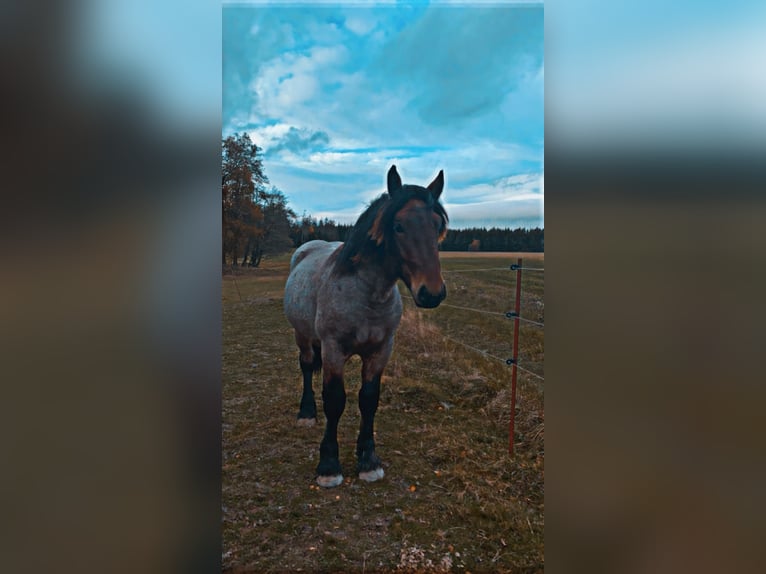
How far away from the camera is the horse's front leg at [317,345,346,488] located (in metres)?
2.45

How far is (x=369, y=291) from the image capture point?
7.73 feet

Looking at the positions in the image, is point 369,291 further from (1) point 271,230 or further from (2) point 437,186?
(1) point 271,230

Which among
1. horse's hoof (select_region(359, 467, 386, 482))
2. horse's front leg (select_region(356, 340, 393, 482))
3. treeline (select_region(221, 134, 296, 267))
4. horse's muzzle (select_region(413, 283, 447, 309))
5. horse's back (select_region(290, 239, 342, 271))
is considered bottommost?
horse's hoof (select_region(359, 467, 386, 482))

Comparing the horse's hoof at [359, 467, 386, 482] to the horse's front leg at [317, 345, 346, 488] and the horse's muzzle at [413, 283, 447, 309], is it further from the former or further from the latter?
the horse's muzzle at [413, 283, 447, 309]

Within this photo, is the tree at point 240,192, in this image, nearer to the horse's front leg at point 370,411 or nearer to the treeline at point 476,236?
the treeline at point 476,236

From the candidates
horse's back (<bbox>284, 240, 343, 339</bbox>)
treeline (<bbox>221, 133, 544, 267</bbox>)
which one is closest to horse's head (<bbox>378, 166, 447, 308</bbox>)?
treeline (<bbox>221, 133, 544, 267</bbox>)

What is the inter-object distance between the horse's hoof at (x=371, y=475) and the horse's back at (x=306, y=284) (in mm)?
1107

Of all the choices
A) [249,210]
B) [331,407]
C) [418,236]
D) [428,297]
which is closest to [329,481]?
[331,407]

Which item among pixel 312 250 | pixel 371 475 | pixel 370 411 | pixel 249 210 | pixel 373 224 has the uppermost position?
pixel 249 210

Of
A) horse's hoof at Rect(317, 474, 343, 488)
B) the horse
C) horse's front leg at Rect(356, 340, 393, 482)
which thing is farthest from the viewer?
horse's front leg at Rect(356, 340, 393, 482)

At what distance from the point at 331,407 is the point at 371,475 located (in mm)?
577

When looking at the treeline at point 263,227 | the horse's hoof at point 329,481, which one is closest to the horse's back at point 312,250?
the treeline at point 263,227
